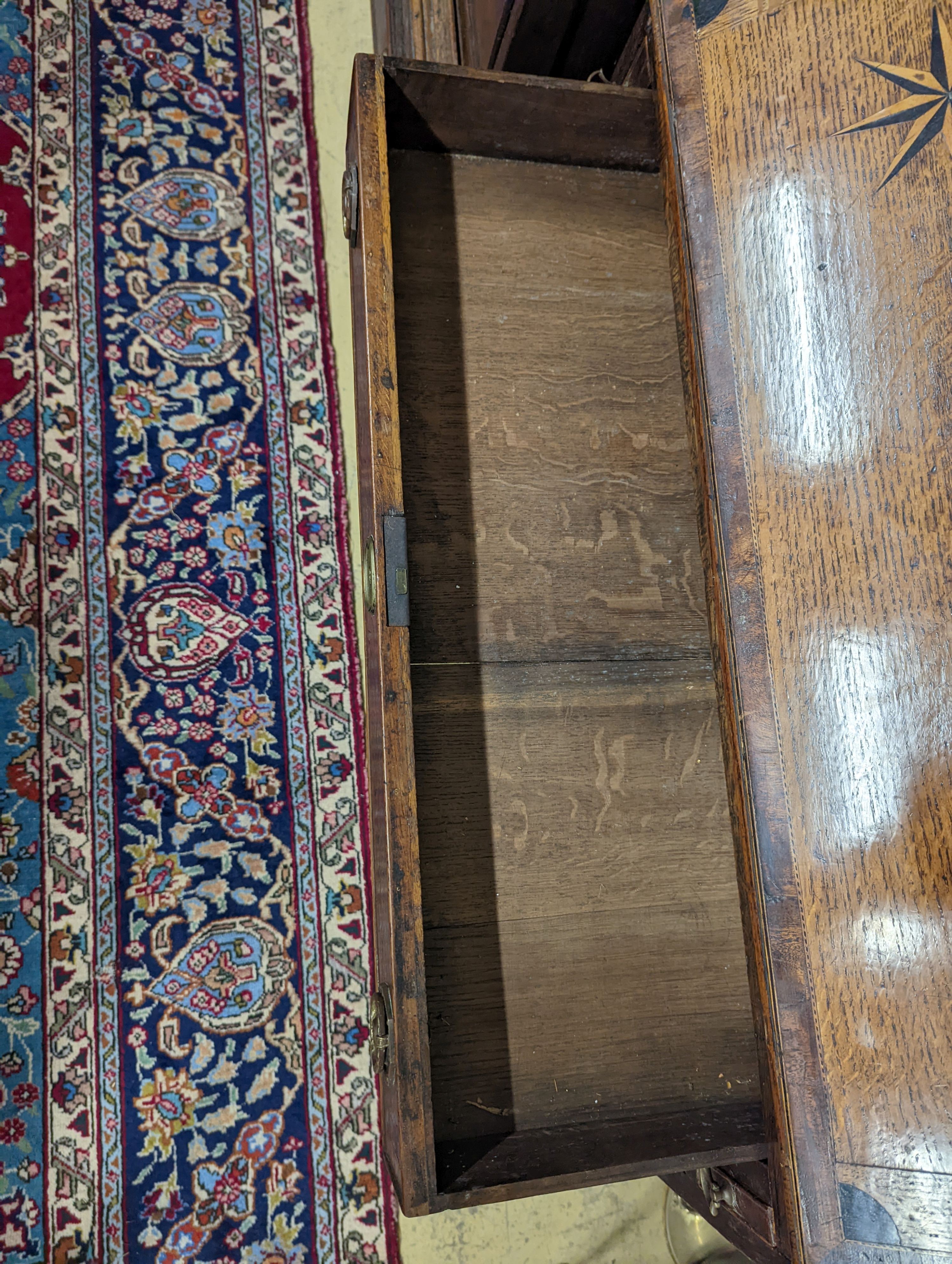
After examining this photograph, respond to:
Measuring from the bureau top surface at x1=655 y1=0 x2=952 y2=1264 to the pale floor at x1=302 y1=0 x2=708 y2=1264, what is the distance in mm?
929

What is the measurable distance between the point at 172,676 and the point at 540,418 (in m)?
0.82

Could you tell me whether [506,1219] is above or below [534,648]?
below

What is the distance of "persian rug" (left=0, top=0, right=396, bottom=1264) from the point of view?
1.41 meters

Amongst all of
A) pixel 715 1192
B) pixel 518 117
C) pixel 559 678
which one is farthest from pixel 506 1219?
pixel 518 117

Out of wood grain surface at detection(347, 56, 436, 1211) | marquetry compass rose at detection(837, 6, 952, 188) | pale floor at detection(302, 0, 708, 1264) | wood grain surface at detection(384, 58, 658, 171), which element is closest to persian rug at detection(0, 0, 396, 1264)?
pale floor at detection(302, 0, 708, 1264)

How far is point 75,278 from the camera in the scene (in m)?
1.61

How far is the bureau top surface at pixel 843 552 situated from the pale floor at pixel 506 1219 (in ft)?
3.05

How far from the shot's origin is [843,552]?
2.62ft

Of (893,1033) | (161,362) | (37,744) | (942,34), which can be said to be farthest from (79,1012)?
(942,34)

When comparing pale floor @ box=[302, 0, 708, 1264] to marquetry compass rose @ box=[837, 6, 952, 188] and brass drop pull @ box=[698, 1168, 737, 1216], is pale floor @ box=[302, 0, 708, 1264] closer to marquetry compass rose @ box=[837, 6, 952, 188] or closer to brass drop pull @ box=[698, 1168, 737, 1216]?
brass drop pull @ box=[698, 1168, 737, 1216]

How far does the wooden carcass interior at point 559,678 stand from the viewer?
3.34 feet

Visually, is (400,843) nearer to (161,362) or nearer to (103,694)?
(103,694)

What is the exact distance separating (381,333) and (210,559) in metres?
0.74

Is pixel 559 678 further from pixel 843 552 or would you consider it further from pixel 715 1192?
pixel 715 1192
